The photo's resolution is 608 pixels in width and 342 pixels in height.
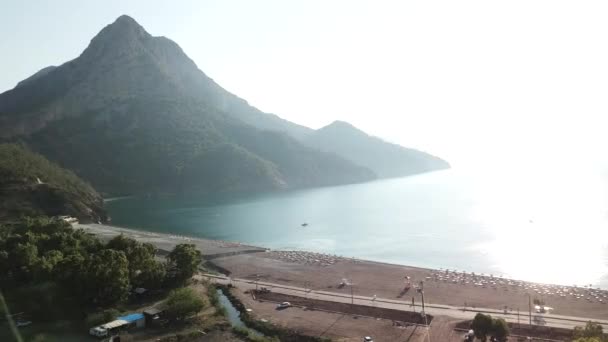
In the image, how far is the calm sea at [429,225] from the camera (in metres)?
77.8

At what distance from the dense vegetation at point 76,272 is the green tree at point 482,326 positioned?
96.0ft

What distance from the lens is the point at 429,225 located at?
113 m

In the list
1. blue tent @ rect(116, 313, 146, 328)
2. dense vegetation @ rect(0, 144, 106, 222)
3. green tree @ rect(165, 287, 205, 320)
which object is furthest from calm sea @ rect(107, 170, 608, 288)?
blue tent @ rect(116, 313, 146, 328)

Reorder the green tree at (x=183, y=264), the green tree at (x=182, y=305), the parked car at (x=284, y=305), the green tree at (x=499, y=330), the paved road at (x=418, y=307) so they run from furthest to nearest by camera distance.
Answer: the green tree at (x=183, y=264) < the parked car at (x=284, y=305) < the paved road at (x=418, y=307) < the green tree at (x=182, y=305) < the green tree at (x=499, y=330)

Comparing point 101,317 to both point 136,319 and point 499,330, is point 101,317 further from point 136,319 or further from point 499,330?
point 499,330

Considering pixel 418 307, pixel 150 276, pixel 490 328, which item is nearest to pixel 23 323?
pixel 150 276

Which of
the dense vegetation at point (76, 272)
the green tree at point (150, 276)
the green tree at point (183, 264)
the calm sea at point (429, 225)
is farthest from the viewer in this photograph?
the calm sea at point (429, 225)

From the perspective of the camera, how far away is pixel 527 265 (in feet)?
244

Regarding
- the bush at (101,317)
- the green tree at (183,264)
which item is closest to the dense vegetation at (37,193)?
the green tree at (183,264)

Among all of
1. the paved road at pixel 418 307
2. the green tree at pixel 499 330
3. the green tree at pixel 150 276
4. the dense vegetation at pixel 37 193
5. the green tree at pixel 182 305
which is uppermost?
the dense vegetation at pixel 37 193

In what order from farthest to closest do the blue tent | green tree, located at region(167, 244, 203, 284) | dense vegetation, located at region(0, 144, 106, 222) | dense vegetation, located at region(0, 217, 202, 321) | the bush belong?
dense vegetation, located at region(0, 144, 106, 222), green tree, located at region(167, 244, 203, 284), dense vegetation, located at region(0, 217, 202, 321), the blue tent, the bush

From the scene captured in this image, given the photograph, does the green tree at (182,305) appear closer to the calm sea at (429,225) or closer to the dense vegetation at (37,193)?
the calm sea at (429,225)

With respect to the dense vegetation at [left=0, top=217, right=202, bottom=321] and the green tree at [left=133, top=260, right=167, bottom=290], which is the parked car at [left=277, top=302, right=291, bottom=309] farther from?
the green tree at [left=133, top=260, right=167, bottom=290]

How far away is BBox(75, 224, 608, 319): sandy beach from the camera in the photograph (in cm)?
4941
